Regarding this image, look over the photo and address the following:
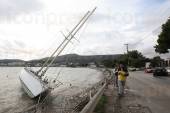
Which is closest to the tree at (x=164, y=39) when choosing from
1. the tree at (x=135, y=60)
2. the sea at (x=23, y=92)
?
the sea at (x=23, y=92)

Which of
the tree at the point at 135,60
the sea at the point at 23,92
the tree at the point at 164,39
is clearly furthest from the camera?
the tree at the point at 135,60

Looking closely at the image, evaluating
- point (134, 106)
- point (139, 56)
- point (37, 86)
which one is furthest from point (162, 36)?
point (139, 56)

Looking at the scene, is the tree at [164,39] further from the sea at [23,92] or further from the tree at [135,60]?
the tree at [135,60]

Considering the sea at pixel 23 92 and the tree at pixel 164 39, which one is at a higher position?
the tree at pixel 164 39

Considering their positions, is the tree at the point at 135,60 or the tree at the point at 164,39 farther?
the tree at the point at 135,60

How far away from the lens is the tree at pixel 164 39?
158ft

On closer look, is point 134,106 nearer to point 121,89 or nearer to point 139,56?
point 121,89

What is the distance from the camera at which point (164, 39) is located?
49656 mm

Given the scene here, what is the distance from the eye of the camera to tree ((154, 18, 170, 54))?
48253 millimetres

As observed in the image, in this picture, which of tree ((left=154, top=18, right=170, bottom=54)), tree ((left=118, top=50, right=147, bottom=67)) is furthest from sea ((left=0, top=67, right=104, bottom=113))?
tree ((left=118, top=50, right=147, bottom=67))

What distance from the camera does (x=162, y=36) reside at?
163 feet

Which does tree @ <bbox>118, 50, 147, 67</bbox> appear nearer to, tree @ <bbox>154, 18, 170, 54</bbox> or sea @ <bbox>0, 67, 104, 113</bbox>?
sea @ <bbox>0, 67, 104, 113</bbox>

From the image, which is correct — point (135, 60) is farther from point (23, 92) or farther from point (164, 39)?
point (23, 92)

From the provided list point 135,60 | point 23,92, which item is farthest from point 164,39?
point 135,60
